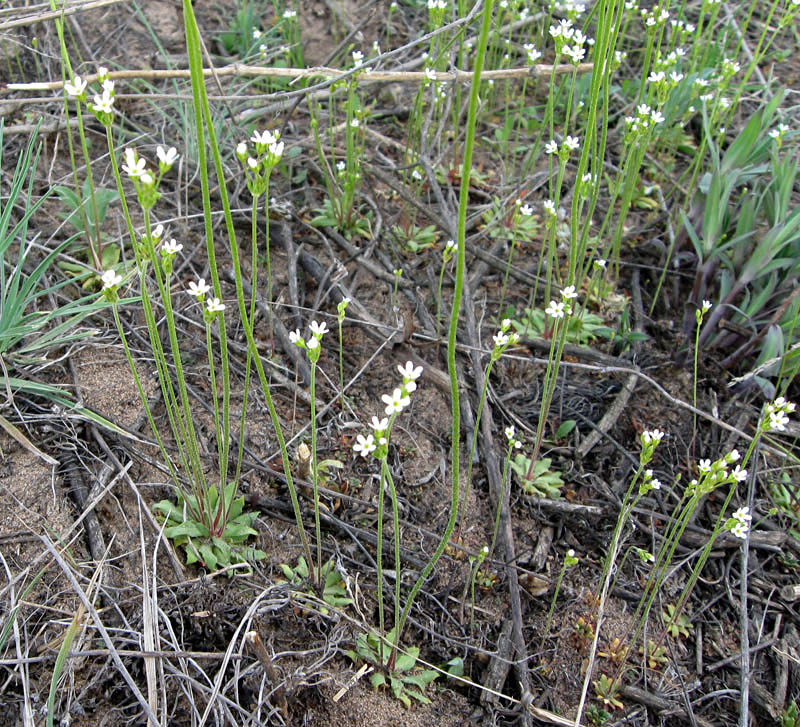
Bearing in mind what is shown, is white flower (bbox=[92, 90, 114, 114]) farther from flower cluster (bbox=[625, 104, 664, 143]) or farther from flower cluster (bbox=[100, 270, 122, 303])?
flower cluster (bbox=[625, 104, 664, 143])

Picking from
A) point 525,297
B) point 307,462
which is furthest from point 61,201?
point 525,297

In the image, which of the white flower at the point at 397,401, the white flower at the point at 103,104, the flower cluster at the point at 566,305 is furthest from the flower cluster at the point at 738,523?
the white flower at the point at 103,104

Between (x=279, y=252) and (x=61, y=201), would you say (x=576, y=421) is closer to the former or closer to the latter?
(x=279, y=252)

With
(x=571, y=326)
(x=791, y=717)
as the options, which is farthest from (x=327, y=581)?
(x=571, y=326)

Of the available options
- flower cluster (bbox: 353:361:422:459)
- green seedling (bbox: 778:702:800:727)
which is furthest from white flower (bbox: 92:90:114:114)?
green seedling (bbox: 778:702:800:727)

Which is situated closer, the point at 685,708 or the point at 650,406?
the point at 685,708

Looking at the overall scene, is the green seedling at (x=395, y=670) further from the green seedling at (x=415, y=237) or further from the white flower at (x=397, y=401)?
the green seedling at (x=415, y=237)
